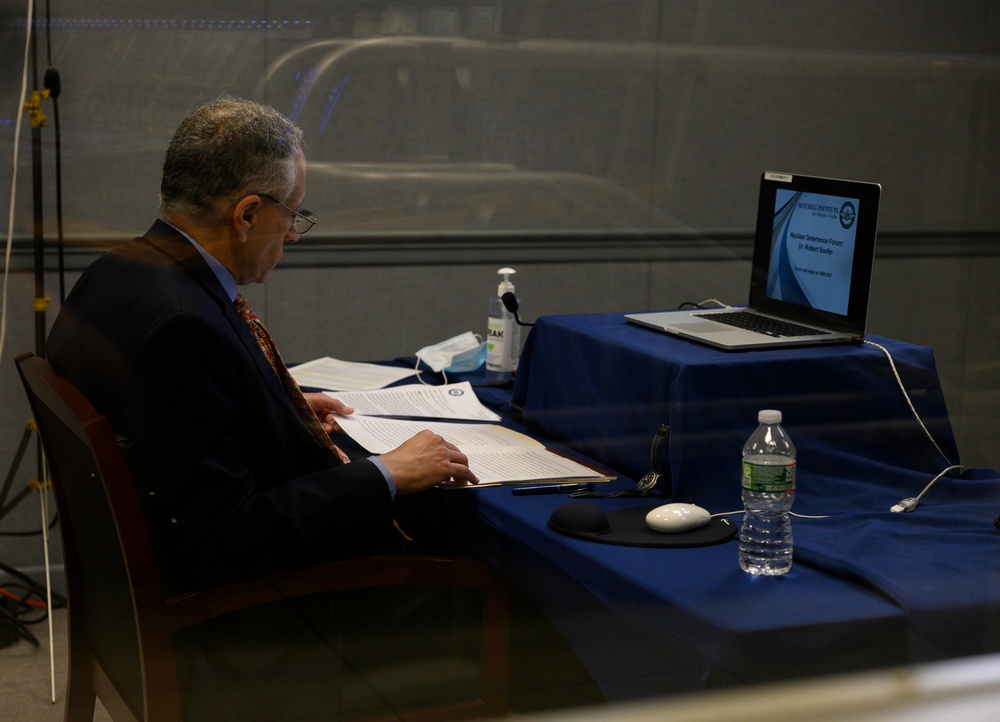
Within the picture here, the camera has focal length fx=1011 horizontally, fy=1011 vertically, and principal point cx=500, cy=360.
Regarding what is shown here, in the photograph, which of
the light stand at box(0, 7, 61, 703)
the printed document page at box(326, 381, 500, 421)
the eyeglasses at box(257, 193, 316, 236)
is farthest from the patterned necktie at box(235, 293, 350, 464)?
the light stand at box(0, 7, 61, 703)

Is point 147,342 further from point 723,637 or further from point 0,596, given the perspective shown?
point 0,596

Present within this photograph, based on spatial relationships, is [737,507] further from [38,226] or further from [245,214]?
[38,226]

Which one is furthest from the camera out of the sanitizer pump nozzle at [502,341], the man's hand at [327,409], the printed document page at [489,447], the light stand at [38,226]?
the light stand at [38,226]

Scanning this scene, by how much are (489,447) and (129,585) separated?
0.63m

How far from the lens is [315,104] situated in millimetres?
2523

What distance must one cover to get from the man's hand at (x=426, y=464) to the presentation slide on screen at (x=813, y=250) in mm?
610

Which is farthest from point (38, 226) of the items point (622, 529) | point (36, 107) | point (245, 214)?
point (622, 529)

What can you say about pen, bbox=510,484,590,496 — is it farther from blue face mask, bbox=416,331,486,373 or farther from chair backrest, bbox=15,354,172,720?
blue face mask, bbox=416,331,486,373

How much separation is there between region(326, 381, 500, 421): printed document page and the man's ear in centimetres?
53

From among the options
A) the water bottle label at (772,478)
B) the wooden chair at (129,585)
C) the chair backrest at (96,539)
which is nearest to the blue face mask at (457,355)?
the wooden chair at (129,585)

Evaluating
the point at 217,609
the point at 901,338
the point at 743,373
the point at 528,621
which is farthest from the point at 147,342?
the point at 901,338

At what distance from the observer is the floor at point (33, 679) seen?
1887mm

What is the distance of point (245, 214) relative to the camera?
1.35m

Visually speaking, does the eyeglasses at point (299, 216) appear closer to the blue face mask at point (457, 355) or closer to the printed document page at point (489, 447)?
the printed document page at point (489, 447)
